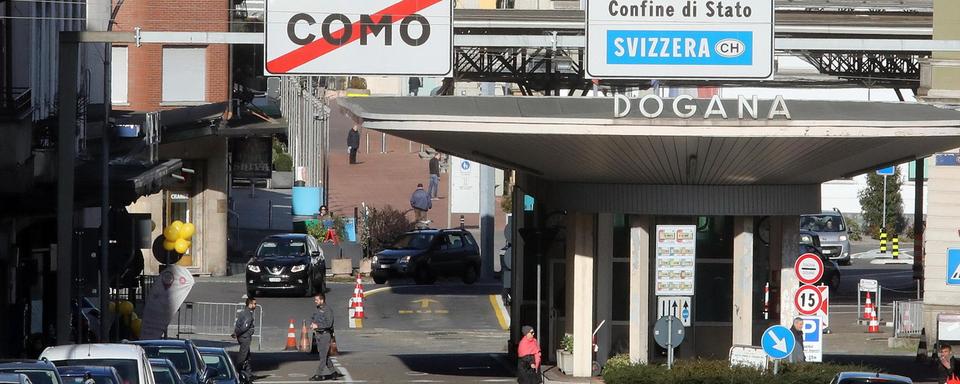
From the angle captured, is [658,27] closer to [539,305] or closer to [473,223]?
[539,305]

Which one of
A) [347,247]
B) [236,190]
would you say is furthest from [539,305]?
[236,190]

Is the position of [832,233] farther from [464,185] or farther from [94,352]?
[94,352]

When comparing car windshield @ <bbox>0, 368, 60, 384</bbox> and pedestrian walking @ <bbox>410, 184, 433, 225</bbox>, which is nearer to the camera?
car windshield @ <bbox>0, 368, 60, 384</bbox>

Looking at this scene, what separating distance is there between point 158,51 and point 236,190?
31729mm

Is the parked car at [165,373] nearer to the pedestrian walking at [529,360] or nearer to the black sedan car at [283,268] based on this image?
the pedestrian walking at [529,360]

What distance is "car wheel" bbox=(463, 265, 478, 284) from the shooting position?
49.0m

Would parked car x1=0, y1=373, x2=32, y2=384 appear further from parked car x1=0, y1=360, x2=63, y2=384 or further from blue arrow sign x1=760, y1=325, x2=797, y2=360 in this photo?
blue arrow sign x1=760, y1=325, x2=797, y2=360

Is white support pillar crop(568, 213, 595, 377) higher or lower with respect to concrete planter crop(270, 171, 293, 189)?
lower

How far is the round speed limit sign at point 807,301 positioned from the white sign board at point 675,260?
168cm

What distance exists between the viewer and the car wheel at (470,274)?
4903 cm

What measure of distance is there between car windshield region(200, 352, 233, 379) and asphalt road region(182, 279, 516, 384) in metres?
4.05

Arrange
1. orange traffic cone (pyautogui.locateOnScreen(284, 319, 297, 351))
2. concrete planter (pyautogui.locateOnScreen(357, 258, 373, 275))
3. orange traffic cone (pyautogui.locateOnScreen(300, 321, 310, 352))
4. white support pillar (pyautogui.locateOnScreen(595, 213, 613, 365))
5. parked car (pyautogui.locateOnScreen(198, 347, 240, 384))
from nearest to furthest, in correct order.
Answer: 1. parked car (pyautogui.locateOnScreen(198, 347, 240, 384))
2. white support pillar (pyautogui.locateOnScreen(595, 213, 613, 365))
3. orange traffic cone (pyautogui.locateOnScreen(300, 321, 310, 352))
4. orange traffic cone (pyautogui.locateOnScreen(284, 319, 297, 351))
5. concrete planter (pyautogui.locateOnScreen(357, 258, 373, 275))

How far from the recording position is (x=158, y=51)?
5119 centimetres

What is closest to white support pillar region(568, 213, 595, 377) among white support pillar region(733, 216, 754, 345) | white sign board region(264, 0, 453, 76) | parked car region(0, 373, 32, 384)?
white support pillar region(733, 216, 754, 345)
